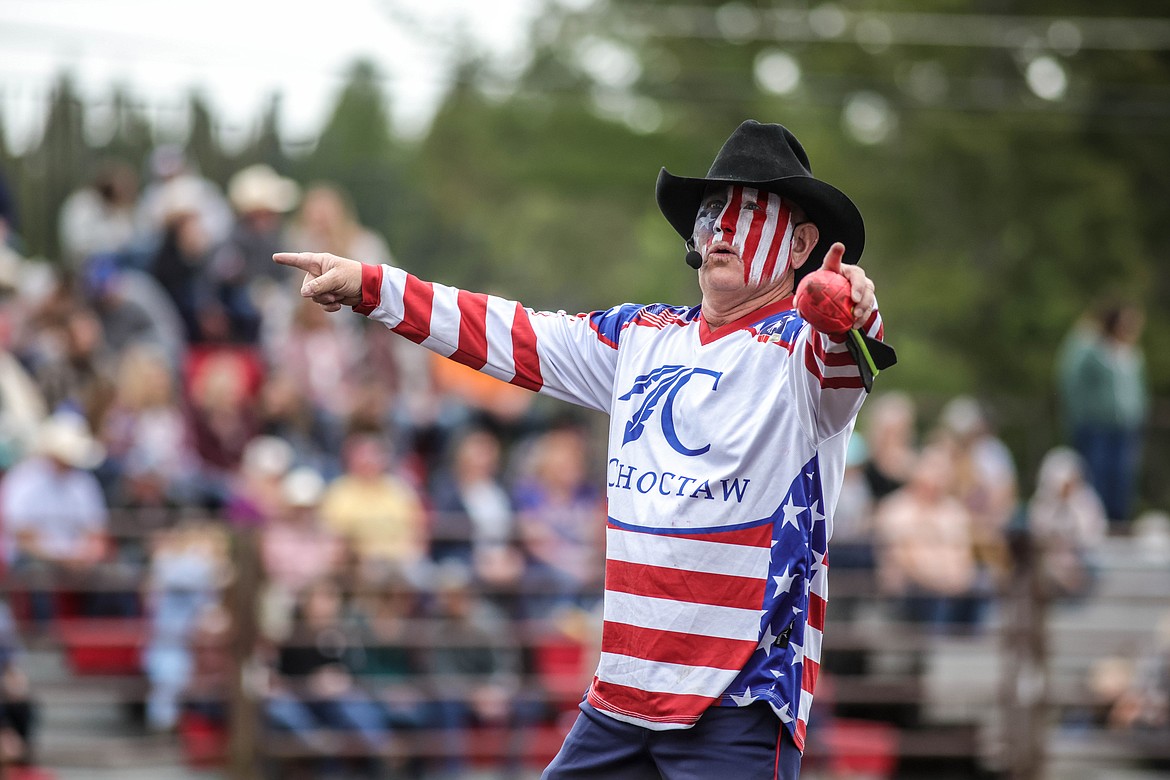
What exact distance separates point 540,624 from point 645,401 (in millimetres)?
5630

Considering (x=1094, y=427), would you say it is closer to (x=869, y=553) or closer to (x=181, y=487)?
(x=869, y=553)

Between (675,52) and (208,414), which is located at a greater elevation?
(675,52)

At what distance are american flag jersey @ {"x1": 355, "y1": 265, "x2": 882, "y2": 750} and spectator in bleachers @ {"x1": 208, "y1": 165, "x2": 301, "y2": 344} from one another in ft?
22.9

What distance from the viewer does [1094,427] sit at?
1184cm

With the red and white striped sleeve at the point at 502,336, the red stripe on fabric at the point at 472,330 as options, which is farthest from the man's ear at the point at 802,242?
the red stripe on fabric at the point at 472,330

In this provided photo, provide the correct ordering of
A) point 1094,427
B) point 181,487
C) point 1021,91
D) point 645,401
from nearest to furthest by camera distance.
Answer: point 645,401 → point 181,487 → point 1094,427 → point 1021,91

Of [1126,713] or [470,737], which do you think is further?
[1126,713]

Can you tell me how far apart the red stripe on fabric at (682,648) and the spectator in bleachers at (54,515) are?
537 cm

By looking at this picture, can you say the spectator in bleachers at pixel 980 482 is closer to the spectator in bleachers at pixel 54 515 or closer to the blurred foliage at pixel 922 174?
the spectator in bleachers at pixel 54 515

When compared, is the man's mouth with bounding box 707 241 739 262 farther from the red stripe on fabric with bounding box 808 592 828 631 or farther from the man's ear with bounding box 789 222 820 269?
the red stripe on fabric with bounding box 808 592 828 631

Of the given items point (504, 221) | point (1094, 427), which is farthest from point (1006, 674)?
point (504, 221)

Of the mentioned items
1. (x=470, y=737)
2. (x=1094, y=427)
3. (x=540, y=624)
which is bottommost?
(x=470, y=737)

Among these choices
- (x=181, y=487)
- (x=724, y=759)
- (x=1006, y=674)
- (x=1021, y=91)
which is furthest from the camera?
(x=1021, y=91)

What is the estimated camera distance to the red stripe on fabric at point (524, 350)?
3.95m
